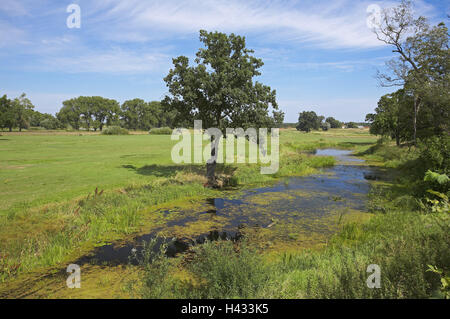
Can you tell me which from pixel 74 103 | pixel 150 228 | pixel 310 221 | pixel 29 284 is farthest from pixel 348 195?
pixel 74 103

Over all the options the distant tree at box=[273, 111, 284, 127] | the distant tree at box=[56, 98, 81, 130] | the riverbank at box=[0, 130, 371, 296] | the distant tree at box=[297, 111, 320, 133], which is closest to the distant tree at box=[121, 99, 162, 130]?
the distant tree at box=[56, 98, 81, 130]

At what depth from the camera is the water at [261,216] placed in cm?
1093

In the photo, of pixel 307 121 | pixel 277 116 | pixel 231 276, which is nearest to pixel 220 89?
pixel 277 116

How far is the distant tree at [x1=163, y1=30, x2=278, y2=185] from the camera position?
2083 centimetres

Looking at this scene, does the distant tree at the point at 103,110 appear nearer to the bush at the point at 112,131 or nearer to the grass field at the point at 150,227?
the bush at the point at 112,131

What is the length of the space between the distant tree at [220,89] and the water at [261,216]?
5722 millimetres

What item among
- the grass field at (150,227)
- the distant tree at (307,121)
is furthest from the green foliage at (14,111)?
the distant tree at (307,121)

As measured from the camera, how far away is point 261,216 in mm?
14570

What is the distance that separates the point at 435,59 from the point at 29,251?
33769 millimetres

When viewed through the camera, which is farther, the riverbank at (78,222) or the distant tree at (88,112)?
the distant tree at (88,112)

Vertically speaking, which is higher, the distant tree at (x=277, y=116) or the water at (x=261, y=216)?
the distant tree at (x=277, y=116)

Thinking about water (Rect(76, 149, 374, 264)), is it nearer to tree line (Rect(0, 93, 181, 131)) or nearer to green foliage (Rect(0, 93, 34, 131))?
green foliage (Rect(0, 93, 34, 131))

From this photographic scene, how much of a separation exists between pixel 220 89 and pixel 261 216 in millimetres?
11392

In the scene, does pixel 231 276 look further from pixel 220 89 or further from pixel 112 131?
pixel 112 131
